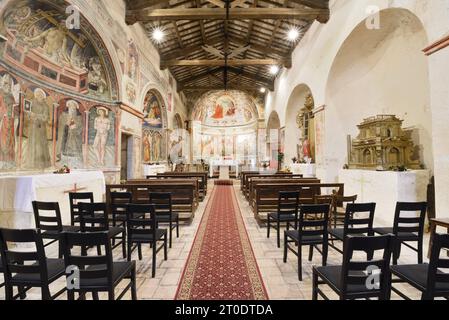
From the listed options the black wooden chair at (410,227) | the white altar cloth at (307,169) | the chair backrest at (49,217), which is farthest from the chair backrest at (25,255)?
the white altar cloth at (307,169)

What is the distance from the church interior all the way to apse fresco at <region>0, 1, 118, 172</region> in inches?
1.4

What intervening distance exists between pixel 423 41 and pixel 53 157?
28.5 ft

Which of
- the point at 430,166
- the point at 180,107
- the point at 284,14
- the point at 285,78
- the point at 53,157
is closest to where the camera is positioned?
the point at 430,166

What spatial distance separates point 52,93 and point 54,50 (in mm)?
1024

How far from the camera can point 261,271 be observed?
2705mm

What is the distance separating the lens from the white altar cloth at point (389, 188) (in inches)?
166

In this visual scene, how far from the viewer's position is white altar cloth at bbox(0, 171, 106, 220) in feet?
11.3

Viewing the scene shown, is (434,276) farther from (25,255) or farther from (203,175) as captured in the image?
(203,175)

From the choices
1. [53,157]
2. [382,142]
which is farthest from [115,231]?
[382,142]

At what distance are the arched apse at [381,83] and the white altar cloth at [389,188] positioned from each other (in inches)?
41.9

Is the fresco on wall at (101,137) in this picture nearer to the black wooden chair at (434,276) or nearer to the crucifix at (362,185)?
the crucifix at (362,185)

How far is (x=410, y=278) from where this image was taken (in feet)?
5.64

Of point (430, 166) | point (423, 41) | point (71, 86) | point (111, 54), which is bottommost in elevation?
point (430, 166)

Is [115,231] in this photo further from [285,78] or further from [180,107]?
[180,107]
